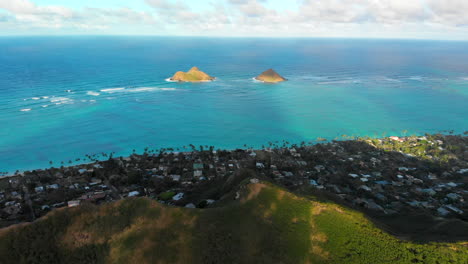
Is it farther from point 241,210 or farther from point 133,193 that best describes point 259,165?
point 241,210

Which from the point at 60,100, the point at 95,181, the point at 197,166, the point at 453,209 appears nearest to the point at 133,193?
the point at 95,181

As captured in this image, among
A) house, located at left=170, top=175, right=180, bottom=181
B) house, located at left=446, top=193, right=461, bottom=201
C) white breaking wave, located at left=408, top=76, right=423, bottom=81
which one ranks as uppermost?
white breaking wave, located at left=408, top=76, right=423, bottom=81

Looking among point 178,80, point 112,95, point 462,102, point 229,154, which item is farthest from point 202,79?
point 462,102

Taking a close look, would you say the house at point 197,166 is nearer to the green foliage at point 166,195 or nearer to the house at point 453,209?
the green foliage at point 166,195

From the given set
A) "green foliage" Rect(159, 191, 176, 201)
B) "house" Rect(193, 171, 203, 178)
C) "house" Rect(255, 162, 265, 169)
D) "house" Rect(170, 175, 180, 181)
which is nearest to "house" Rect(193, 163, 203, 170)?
"house" Rect(193, 171, 203, 178)

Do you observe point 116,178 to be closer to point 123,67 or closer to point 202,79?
point 202,79

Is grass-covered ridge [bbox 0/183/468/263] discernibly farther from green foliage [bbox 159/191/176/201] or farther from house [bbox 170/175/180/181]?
house [bbox 170/175/180/181]
